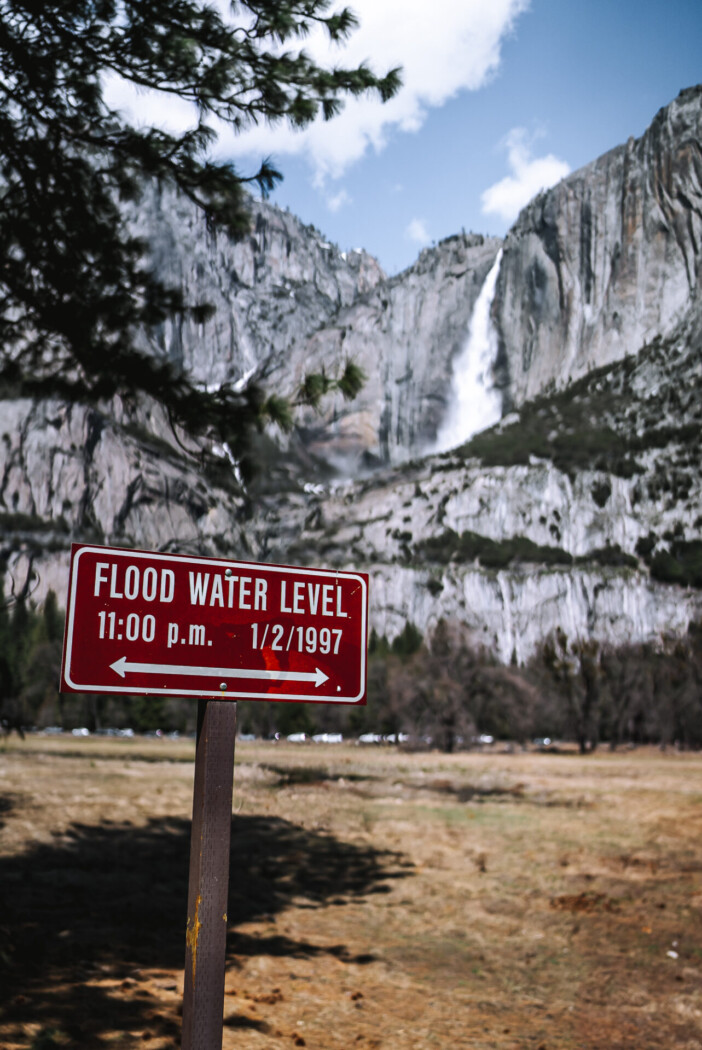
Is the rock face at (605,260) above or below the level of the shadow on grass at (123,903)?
above

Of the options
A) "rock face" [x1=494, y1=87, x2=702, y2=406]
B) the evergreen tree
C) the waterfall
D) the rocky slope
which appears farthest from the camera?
the waterfall

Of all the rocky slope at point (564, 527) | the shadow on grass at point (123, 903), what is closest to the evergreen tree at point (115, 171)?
the shadow on grass at point (123, 903)

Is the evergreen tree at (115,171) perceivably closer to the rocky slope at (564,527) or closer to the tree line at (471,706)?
the tree line at (471,706)

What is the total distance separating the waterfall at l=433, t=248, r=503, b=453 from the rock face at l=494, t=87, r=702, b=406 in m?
3.06

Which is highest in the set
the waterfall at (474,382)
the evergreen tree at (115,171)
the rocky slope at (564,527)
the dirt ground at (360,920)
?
the waterfall at (474,382)

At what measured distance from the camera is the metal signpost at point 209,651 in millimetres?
2410

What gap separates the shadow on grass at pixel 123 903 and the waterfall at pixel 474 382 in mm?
124558

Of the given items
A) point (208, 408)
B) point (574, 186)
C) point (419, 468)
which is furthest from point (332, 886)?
point (574, 186)

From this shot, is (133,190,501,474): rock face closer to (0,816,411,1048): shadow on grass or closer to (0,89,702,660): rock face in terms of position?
(0,89,702,660): rock face

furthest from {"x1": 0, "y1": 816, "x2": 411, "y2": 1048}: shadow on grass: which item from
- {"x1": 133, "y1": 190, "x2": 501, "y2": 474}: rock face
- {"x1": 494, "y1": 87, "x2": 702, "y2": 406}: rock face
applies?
{"x1": 133, "y1": 190, "x2": 501, "y2": 474}: rock face

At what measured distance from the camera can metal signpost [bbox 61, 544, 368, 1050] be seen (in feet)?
7.91

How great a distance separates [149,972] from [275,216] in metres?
193

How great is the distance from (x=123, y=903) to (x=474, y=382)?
5209 inches

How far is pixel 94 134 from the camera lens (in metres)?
7.74
